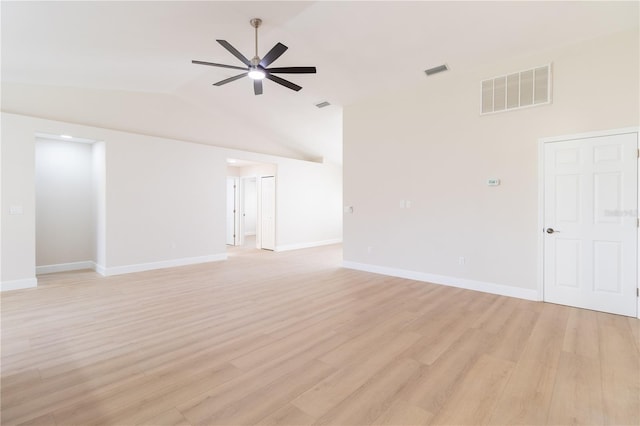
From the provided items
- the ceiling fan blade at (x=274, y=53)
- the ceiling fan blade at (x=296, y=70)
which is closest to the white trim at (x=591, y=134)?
the ceiling fan blade at (x=296, y=70)

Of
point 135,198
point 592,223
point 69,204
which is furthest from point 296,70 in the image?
point 69,204

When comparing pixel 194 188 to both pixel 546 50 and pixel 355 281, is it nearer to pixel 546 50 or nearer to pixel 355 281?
pixel 355 281

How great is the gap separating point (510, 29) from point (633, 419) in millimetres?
3945

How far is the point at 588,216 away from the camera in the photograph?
370 cm

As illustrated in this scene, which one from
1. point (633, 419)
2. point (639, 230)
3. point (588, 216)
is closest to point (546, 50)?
point (588, 216)

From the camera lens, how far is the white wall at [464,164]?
3660 millimetres

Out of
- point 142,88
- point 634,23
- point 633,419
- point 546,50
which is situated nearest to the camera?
point 633,419

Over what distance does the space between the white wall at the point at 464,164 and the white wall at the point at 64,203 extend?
5432 millimetres

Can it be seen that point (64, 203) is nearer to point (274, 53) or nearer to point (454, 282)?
point (274, 53)

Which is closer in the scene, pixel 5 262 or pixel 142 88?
pixel 5 262

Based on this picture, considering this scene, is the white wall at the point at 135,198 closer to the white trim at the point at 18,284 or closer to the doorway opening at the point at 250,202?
the white trim at the point at 18,284

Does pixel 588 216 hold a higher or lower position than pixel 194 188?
lower

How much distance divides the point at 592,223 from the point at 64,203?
8.85 meters

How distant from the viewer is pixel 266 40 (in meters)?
4.20
